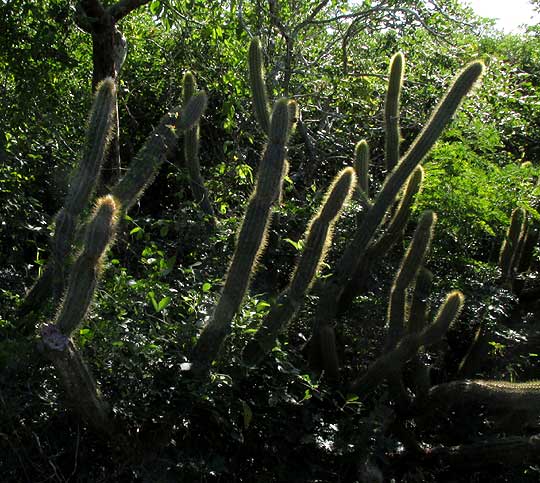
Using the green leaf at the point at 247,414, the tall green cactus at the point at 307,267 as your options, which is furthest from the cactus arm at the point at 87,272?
the tall green cactus at the point at 307,267

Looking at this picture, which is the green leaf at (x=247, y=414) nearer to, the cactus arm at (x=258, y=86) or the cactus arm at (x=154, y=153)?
the cactus arm at (x=154, y=153)

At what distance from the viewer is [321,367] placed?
5156mm

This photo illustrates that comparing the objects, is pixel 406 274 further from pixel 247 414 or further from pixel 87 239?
pixel 87 239

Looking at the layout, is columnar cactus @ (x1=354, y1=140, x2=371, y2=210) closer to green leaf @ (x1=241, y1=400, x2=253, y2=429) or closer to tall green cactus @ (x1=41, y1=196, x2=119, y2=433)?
green leaf @ (x1=241, y1=400, x2=253, y2=429)

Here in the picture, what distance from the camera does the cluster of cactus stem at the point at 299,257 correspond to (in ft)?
11.8

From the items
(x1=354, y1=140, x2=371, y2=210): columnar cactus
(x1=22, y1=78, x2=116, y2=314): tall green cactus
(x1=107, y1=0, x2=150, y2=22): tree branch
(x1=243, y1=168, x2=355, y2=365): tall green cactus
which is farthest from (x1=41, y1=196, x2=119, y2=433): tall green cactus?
(x1=354, y1=140, x2=371, y2=210): columnar cactus

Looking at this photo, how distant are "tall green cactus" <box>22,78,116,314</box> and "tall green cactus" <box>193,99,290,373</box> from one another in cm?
87

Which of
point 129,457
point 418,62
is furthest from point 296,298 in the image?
point 418,62

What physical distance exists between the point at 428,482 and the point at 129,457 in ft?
6.86

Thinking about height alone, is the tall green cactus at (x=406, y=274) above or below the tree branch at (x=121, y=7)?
below

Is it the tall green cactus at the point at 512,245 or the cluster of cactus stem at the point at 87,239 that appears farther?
the tall green cactus at the point at 512,245

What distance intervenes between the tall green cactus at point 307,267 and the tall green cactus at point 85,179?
3.77 feet

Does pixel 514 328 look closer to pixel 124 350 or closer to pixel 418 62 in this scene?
pixel 124 350

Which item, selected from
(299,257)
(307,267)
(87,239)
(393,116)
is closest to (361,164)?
(393,116)
